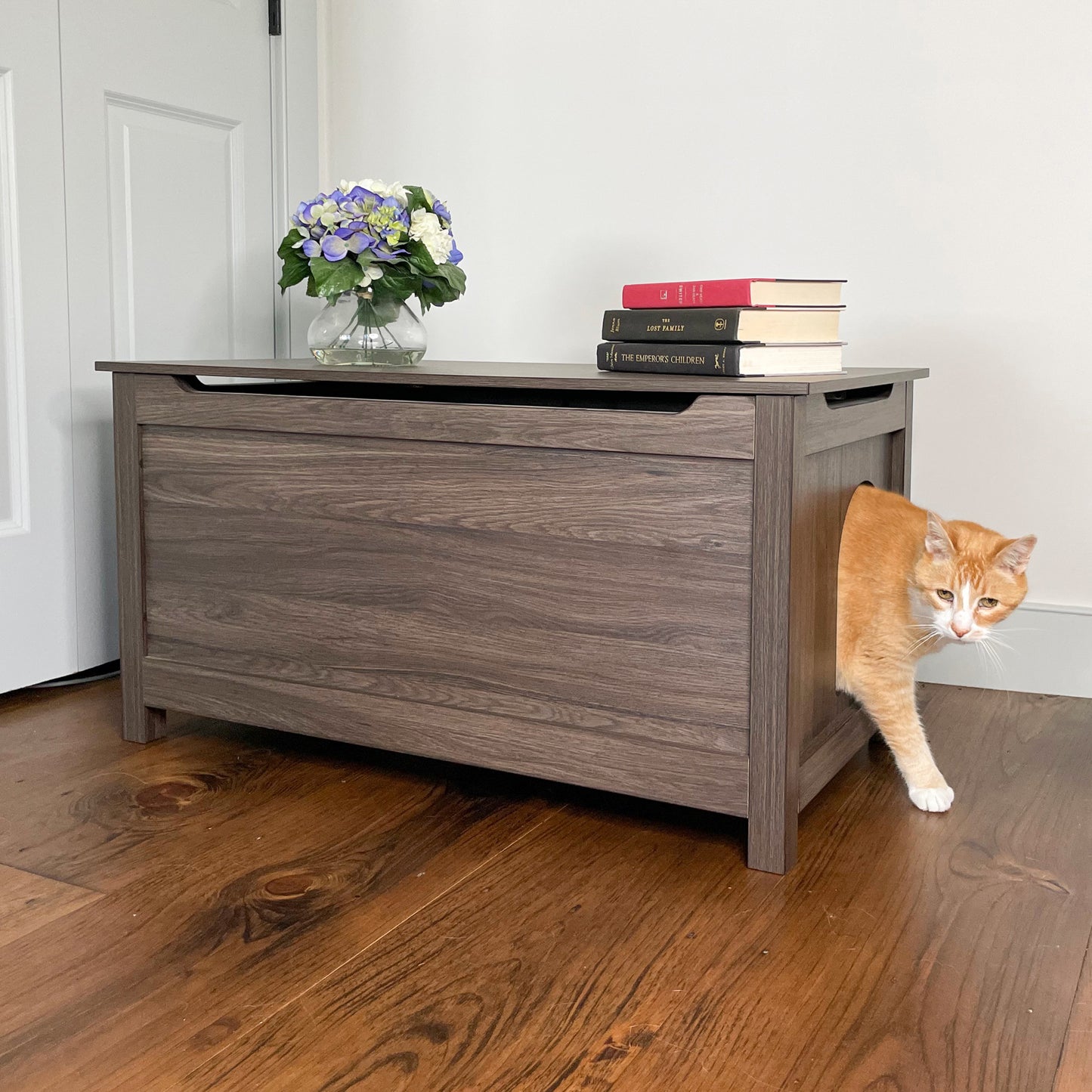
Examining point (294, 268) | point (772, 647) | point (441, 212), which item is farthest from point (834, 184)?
point (772, 647)

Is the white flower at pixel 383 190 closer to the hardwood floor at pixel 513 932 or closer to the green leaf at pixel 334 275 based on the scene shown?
the green leaf at pixel 334 275

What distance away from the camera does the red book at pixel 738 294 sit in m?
1.20

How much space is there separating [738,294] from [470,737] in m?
0.58

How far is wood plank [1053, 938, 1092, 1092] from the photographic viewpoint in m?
0.85

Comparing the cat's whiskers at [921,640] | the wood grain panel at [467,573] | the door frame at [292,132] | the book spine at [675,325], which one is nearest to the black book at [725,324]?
the book spine at [675,325]

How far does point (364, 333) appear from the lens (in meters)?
1.63

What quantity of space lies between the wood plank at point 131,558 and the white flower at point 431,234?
42cm

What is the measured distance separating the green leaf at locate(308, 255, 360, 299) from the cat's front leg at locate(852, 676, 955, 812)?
2.67 ft

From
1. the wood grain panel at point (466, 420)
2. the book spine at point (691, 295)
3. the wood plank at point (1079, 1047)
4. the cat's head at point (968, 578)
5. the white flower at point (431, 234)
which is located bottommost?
the wood plank at point (1079, 1047)

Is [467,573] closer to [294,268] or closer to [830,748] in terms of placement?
[830,748]

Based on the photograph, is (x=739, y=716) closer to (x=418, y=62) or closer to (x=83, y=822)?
(x=83, y=822)

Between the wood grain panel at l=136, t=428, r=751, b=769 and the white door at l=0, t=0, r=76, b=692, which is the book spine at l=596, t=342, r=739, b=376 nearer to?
the wood grain panel at l=136, t=428, r=751, b=769

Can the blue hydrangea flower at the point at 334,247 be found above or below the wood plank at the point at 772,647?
above

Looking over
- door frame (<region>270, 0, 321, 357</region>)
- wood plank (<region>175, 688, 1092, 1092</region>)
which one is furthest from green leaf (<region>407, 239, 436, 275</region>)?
wood plank (<region>175, 688, 1092, 1092</region>)
